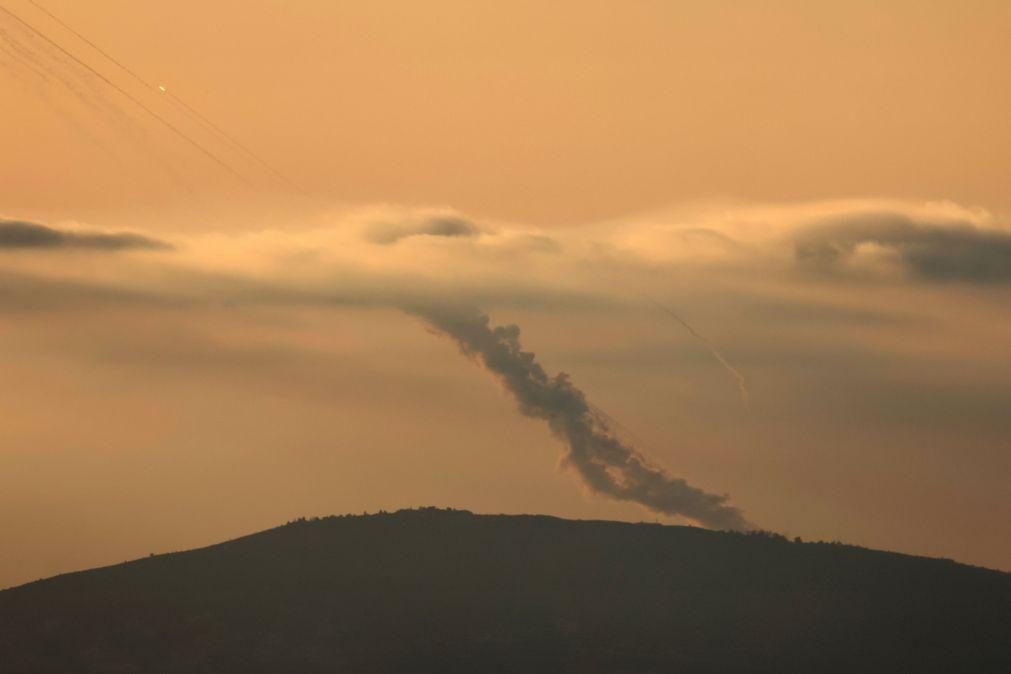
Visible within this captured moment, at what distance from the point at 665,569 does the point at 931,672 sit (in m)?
26.9

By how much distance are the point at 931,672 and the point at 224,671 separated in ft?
176

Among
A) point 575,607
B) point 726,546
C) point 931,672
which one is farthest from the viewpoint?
point 726,546

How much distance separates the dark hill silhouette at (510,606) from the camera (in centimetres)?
14362

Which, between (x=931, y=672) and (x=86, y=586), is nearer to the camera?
(x=931, y=672)

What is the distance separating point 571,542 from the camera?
163 metres

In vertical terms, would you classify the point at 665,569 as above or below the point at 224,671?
above

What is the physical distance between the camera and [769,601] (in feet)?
500

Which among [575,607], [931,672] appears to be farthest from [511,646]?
[931,672]

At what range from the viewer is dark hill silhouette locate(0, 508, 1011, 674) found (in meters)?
144

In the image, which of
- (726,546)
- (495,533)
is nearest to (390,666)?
(495,533)

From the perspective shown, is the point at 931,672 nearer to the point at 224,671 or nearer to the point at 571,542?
the point at 571,542

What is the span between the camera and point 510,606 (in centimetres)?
15088

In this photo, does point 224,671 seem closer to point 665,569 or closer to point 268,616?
point 268,616

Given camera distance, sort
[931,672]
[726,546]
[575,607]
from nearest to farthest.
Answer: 1. [931,672]
2. [575,607]
3. [726,546]
